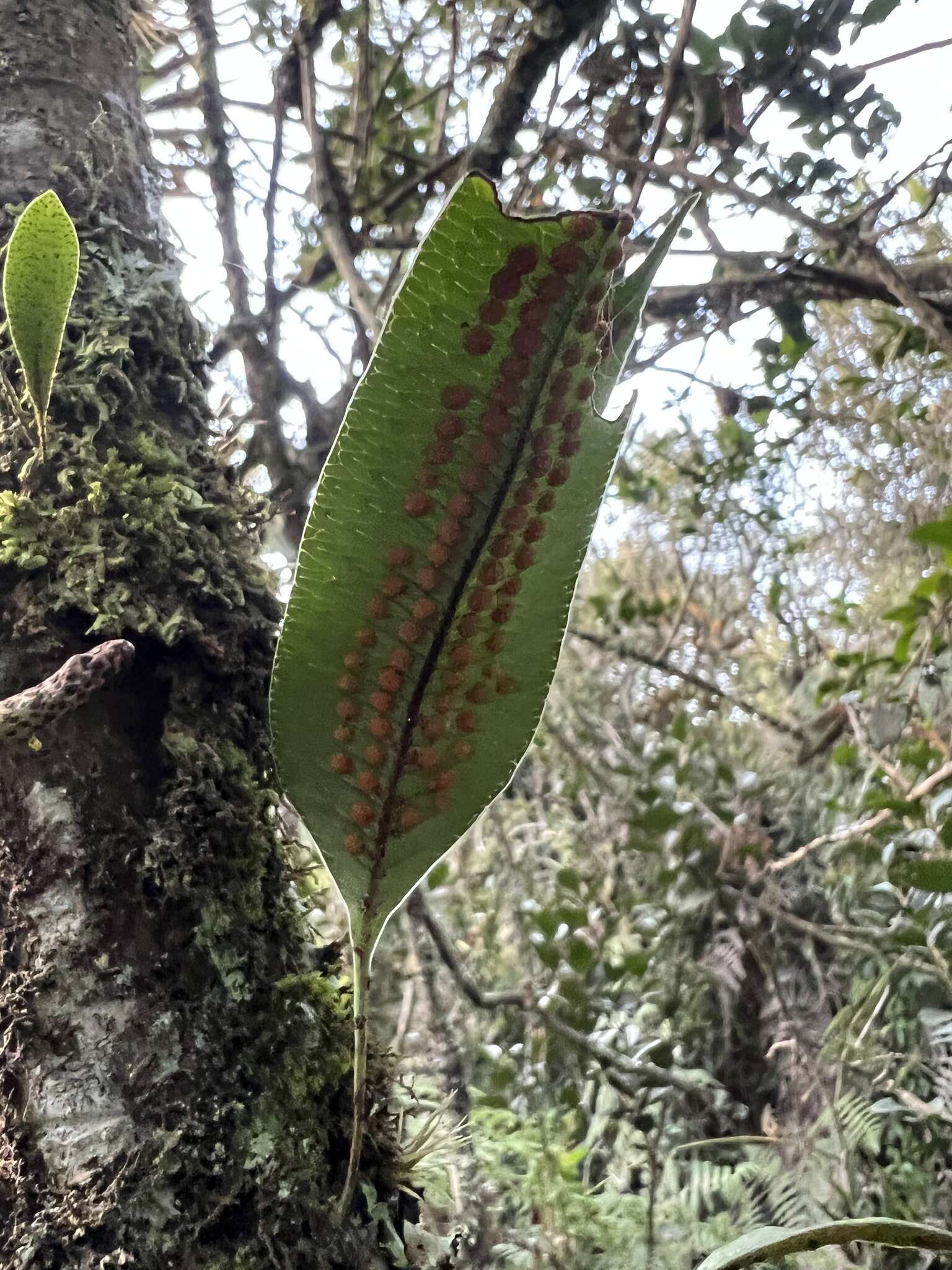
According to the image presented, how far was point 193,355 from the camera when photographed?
2.69 ft

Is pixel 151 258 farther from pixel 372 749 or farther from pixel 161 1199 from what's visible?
pixel 161 1199

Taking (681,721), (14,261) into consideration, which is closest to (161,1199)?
(14,261)

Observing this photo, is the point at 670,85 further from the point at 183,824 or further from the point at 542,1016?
the point at 542,1016

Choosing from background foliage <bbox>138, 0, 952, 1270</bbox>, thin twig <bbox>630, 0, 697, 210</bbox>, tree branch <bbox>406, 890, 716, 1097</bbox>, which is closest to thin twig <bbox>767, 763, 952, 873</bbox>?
background foliage <bbox>138, 0, 952, 1270</bbox>

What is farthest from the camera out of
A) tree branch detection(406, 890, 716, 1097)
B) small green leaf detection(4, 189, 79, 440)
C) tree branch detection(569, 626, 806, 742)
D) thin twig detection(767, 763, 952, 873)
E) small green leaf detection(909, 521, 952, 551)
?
tree branch detection(569, 626, 806, 742)

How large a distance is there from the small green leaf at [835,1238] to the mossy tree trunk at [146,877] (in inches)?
8.6

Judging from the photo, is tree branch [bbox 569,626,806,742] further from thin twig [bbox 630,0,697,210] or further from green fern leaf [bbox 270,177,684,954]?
green fern leaf [bbox 270,177,684,954]

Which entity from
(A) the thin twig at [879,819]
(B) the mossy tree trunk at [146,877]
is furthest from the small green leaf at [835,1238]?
(A) the thin twig at [879,819]

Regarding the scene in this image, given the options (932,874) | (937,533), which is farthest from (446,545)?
(932,874)

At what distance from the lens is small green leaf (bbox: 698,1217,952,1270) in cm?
43

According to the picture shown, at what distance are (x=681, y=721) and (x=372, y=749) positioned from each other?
3.63ft

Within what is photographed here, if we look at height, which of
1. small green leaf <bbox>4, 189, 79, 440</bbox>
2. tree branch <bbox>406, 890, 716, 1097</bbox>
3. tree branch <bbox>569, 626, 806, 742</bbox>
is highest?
tree branch <bbox>569, 626, 806, 742</bbox>

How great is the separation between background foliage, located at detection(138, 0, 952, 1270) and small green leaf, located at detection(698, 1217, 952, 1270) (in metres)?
0.39

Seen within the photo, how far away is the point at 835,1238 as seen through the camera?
0.43 meters
